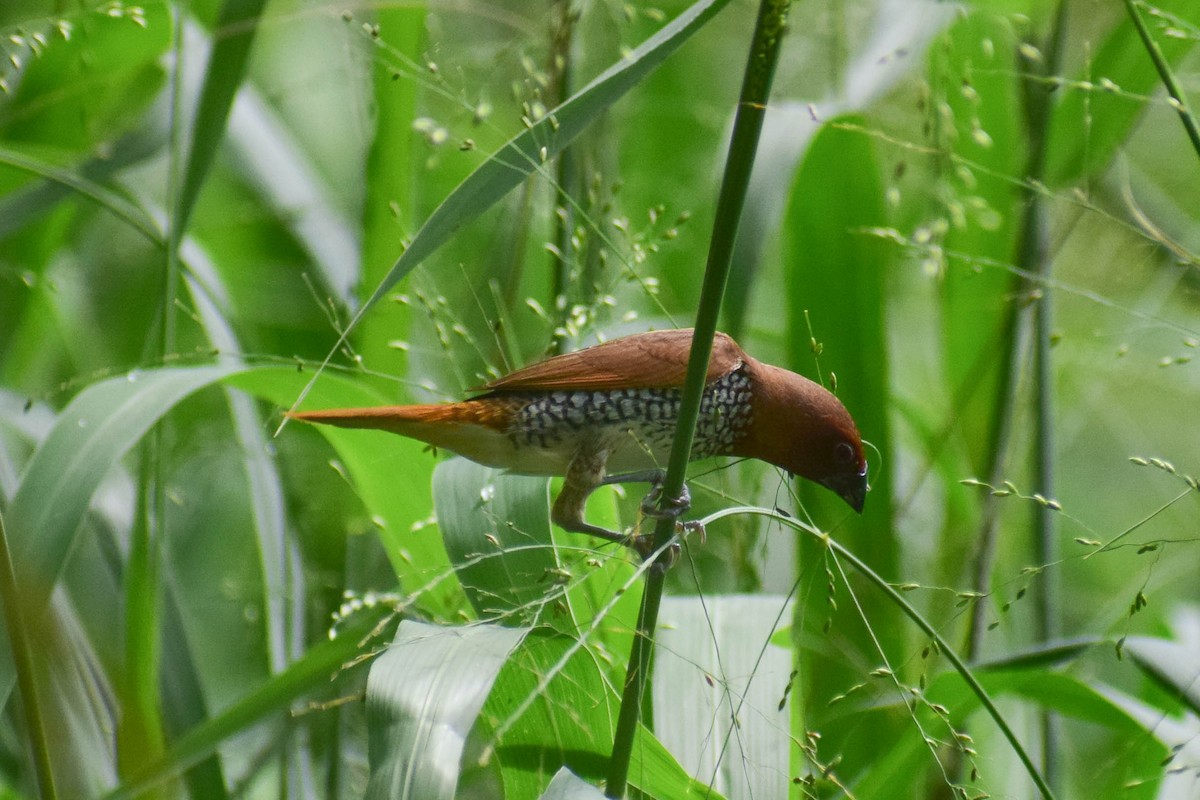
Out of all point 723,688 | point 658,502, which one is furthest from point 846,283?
point 723,688

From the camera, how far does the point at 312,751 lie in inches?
98.1

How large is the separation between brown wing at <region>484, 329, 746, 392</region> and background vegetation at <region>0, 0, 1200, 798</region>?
0.07 m

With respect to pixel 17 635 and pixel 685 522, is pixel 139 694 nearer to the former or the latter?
pixel 17 635

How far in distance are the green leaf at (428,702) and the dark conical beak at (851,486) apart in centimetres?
90

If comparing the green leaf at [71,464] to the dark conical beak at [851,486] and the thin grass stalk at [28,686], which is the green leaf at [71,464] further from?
the dark conical beak at [851,486]

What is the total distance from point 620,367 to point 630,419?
0.10 meters

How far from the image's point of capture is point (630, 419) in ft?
6.43

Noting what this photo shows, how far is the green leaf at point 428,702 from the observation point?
119 cm

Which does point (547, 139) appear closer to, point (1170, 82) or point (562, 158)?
point (1170, 82)

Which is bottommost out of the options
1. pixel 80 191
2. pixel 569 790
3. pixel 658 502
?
pixel 569 790

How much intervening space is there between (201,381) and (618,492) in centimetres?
84

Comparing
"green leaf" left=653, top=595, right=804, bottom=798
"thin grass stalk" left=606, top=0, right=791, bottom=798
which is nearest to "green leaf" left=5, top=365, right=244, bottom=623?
"thin grass stalk" left=606, top=0, right=791, bottom=798

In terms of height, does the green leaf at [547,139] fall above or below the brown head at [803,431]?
above

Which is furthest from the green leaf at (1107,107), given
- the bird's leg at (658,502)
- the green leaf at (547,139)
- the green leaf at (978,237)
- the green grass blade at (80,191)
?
the green grass blade at (80,191)
